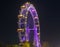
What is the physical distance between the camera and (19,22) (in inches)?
793

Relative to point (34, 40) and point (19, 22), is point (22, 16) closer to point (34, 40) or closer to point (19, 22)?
point (19, 22)

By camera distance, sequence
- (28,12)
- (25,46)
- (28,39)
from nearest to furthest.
A: (25,46) < (28,39) < (28,12)

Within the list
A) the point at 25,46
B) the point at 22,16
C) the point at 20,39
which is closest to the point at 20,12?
the point at 22,16

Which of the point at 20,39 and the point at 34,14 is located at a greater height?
the point at 34,14

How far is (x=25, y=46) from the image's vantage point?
16.9 meters

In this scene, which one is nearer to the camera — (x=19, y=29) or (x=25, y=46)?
(x=25, y=46)

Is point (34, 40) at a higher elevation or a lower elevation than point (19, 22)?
lower

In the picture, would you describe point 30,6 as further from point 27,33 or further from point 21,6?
point 27,33

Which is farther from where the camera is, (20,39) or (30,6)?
(30,6)

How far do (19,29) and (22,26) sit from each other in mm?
337

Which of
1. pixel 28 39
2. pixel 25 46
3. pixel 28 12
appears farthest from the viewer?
pixel 28 12

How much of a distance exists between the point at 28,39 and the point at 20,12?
81.0 inches

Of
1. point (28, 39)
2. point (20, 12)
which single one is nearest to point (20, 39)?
point (28, 39)

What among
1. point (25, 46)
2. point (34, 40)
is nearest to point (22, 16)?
point (34, 40)
